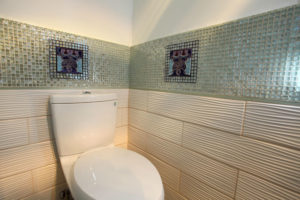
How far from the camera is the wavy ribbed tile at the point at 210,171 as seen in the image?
0.71m

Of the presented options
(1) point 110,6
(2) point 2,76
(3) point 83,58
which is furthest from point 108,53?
(2) point 2,76

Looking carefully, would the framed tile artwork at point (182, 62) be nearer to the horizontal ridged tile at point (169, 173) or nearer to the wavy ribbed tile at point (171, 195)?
the horizontal ridged tile at point (169, 173)

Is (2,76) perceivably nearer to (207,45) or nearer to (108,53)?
(108,53)

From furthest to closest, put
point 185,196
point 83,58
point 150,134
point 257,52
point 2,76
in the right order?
1. point 150,134
2. point 83,58
3. point 185,196
4. point 2,76
5. point 257,52

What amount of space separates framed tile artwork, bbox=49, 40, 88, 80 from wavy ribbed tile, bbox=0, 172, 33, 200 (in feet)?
2.06

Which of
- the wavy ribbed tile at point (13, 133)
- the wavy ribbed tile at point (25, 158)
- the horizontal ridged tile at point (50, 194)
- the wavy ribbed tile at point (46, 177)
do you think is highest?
the wavy ribbed tile at point (13, 133)

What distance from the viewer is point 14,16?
77 centimetres

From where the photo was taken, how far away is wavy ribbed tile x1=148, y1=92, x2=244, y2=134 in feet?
2.24

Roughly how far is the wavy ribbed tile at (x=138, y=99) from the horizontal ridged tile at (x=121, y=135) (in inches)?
8.5

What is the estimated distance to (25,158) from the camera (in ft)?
2.85

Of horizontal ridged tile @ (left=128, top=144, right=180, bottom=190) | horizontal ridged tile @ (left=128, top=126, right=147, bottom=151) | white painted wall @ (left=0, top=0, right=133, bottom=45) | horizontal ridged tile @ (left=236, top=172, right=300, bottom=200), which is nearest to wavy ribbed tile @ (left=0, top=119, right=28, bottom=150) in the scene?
white painted wall @ (left=0, top=0, right=133, bottom=45)

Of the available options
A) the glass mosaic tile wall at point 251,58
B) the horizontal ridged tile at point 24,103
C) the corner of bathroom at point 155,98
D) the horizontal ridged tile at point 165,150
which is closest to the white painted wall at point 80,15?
the corner of bathroom at point 155,98

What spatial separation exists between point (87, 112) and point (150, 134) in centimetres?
48

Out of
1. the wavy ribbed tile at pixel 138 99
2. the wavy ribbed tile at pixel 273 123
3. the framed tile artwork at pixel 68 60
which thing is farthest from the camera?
the wavy ribbed tile at pixel 138 99
